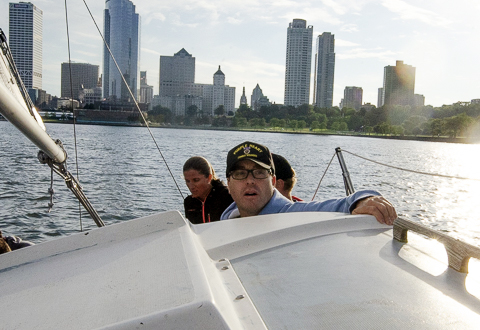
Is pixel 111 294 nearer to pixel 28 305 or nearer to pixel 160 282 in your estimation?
pixel 160 282

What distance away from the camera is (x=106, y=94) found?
9494 cm

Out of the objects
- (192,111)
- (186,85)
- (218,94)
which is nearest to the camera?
(192,111)

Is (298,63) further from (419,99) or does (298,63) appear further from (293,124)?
(293,124)

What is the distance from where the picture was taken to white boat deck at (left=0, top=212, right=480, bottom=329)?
979 mm

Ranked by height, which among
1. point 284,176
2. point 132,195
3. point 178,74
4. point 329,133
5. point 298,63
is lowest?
point 132,195

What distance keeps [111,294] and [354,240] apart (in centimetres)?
81

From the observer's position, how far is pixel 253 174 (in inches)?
96.9

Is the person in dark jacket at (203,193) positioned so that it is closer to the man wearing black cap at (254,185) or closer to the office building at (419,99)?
the man wearing black cap at (254,185)

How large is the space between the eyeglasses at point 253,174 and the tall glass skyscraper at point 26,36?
7.15 meters

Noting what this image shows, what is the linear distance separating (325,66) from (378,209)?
623ft

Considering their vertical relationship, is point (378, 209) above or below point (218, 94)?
below

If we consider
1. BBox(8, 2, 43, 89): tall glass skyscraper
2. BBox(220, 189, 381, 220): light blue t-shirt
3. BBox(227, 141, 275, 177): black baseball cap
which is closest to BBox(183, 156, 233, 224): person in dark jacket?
BBox(220, 189, 381, 220): light blue t-shirt

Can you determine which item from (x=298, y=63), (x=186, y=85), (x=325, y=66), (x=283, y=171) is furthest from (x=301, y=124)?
(x=283, y=171)

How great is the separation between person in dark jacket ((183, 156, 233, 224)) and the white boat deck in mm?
2665
